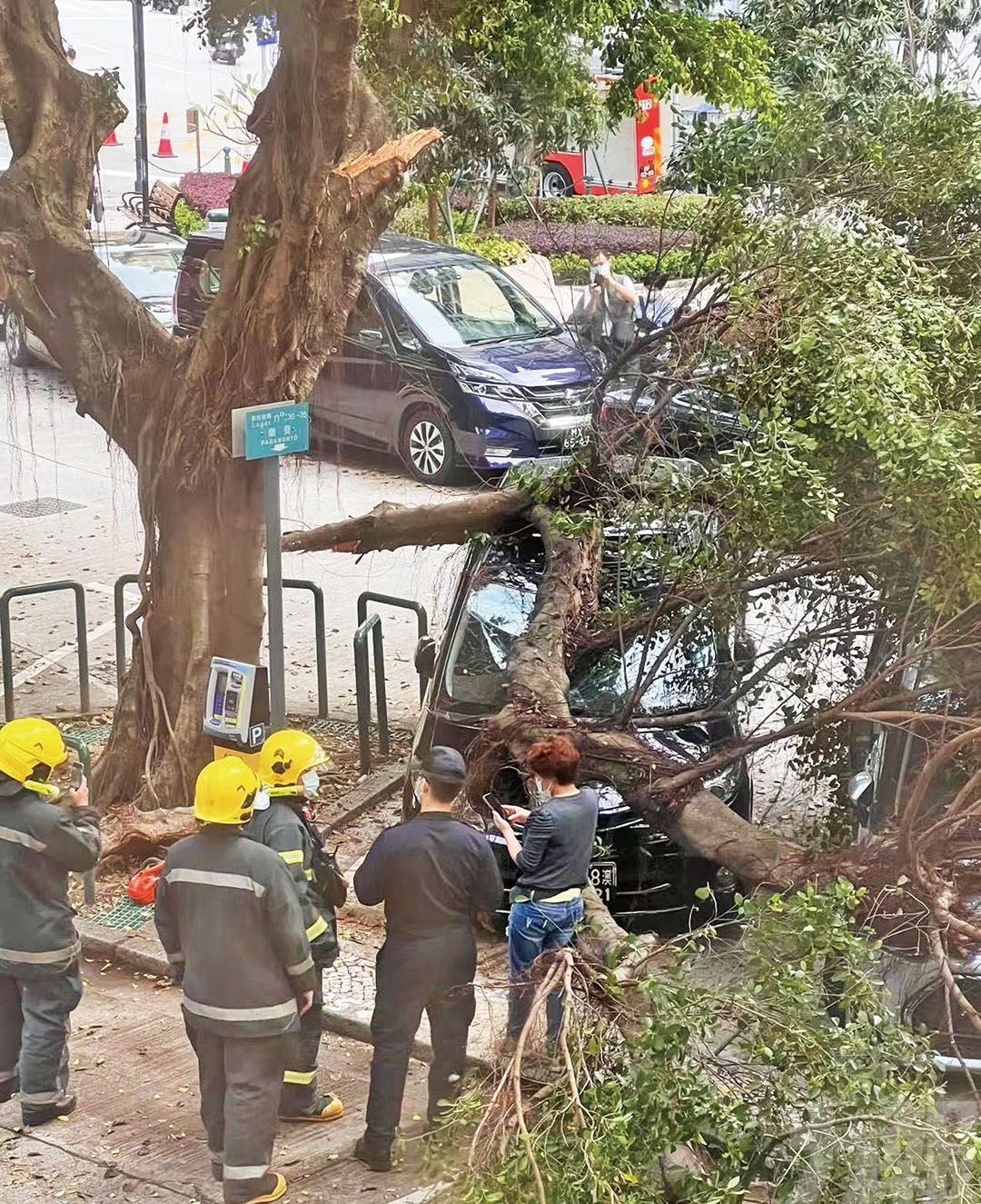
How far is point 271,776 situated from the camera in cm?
644

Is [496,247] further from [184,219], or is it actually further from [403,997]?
[403,997]

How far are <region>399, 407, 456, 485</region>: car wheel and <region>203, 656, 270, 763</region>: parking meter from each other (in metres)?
8.29

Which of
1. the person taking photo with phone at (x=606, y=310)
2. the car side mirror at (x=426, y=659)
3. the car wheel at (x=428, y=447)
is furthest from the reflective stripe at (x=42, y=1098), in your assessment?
the car wheel at (x=428, y=447)

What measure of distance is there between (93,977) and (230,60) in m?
7.56

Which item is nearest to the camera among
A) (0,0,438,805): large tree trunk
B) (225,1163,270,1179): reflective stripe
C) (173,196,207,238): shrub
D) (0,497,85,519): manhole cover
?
(225,1163,270,1179): reflective stripe

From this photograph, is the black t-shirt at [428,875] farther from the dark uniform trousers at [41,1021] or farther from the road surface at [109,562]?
the road surface at [109,562]

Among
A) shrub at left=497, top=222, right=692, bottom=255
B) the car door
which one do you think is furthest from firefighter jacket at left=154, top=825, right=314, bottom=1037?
shrub at left=497, top=222, right=692, bottom=255

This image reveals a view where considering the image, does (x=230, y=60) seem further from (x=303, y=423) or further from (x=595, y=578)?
(x=595, y=578)

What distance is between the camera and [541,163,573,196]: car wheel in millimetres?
32781

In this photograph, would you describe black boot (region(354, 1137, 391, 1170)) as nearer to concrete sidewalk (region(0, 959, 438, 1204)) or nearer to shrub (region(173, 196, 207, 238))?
concrete sidewalk (region(0, 959, 438, 1204))

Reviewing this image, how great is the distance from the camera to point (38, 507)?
17.6m

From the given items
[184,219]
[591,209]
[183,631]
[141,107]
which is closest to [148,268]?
[141,107]

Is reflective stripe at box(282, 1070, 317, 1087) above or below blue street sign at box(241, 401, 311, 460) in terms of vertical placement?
below

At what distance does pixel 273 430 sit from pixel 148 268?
13.7m
